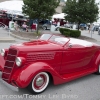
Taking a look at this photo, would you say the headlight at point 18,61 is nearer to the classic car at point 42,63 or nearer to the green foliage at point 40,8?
the classic car at point 42,63

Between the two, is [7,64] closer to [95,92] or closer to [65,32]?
[95,92]

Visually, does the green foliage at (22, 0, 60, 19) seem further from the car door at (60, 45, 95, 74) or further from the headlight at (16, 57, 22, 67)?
the headlight at (16, 57, 22, 67)

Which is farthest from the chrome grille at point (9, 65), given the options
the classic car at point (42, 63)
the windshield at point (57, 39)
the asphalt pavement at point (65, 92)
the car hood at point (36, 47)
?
the windshield at point (57, 39)

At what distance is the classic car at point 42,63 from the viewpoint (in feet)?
12.0

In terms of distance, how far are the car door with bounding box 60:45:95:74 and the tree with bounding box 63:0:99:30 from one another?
37.0 feet

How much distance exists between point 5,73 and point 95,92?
7.95 ft

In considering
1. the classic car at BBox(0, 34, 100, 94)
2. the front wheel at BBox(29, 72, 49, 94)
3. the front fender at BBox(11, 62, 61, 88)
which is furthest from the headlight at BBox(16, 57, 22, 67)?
the front wheel at BBox(29, 72, 49, 94)

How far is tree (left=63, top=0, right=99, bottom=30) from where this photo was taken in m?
15.7

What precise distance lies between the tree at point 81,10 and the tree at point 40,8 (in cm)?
189

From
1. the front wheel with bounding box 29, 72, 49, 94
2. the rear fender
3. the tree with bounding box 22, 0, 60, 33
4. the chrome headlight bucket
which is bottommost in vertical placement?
the front wheel with bounding box 29, 72, 49, 94

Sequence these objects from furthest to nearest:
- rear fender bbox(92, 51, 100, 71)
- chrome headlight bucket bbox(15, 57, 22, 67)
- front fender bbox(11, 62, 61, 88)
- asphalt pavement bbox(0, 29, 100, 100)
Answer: rear fender bbox(92, 51, 100, 71), asphalt pavement bbox(0, 29, 100, 100), chrome headlight bucket bbox(15, 57, 22, 67), front fender bbox(11, 62, 61, 88)

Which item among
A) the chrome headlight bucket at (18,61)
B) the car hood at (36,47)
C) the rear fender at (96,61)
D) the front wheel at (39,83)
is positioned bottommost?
the front wheel at (39,83)

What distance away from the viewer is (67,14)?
1703 cm

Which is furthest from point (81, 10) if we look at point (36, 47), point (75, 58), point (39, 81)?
point (39, 81)
